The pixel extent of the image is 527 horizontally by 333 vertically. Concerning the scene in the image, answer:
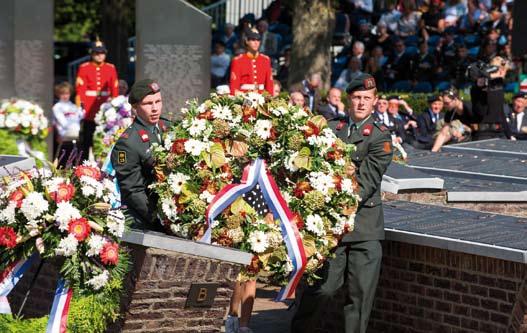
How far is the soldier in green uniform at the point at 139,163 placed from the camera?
27.9 ft

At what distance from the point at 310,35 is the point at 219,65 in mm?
3588

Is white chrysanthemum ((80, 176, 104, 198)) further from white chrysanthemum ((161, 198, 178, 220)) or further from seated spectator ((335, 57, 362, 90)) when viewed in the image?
seated spectator ((335, 57, 362, 90))

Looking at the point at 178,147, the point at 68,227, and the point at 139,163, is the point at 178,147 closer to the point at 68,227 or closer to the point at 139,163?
the point at 139,163

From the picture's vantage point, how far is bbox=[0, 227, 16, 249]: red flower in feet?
23.4

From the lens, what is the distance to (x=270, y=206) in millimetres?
8047

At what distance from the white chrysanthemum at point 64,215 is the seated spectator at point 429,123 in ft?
39.5

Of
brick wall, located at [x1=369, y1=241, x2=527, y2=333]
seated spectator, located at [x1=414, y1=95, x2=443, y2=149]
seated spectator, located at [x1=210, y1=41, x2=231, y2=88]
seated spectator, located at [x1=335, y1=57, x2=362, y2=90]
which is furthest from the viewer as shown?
seated spectator, located at [x1=210, y1=41, x2=231, y2=88]

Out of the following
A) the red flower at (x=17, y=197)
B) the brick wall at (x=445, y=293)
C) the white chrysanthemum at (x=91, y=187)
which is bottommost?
the brick wall at (x=445, y=293)

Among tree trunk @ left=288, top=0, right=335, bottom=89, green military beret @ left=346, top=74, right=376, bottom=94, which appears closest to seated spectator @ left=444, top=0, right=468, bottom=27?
tree trunk @ left=288, top=0, right=335, bottom=89

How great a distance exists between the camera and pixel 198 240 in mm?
7848

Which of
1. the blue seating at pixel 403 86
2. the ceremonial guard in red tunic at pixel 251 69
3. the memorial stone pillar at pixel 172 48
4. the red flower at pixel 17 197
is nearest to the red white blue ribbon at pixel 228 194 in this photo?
the red flower at pixel 17 197

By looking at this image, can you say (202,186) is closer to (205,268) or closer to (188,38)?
(205,268)

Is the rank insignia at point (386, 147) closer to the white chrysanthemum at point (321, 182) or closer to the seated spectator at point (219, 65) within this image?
the white chrysanthemum at point (321, 182)

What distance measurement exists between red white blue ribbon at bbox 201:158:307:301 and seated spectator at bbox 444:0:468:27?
18729mm
